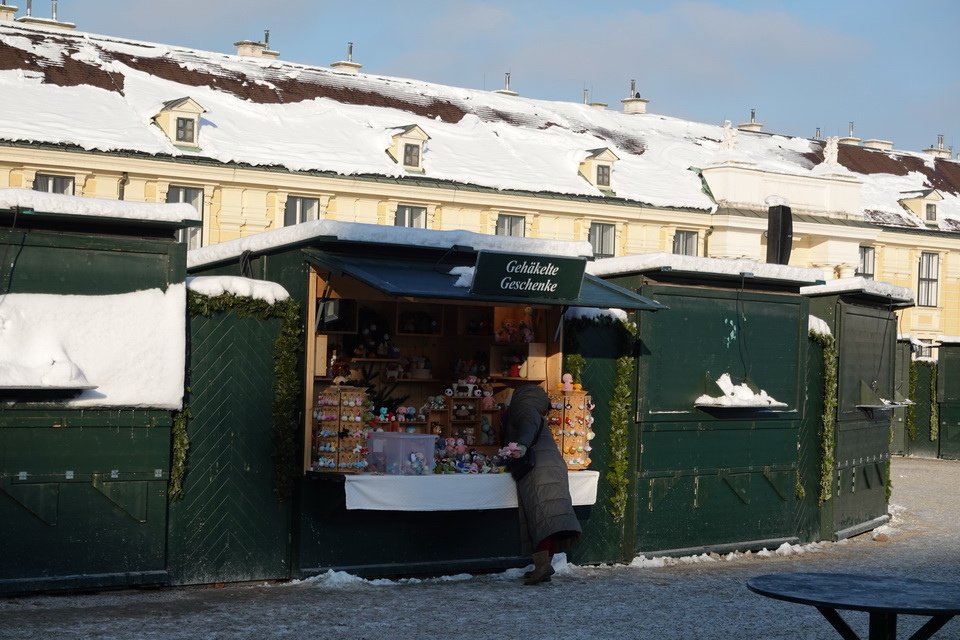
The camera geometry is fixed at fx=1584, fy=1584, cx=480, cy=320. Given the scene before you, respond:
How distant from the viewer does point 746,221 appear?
5369 centimetres

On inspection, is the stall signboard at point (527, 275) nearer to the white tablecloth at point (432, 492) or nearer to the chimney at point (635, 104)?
the white tablecloth at point (432, 492)

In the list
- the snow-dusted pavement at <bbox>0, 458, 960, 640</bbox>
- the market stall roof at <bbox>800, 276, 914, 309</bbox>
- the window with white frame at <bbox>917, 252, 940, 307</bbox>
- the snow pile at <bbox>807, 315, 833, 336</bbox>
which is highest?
the window with white frame at <bbox>917, 252, 940, 307</bbox>

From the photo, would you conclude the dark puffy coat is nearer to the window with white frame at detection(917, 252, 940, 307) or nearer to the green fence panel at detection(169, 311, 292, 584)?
the green fence panel at detection(169, 311, 292, 584)

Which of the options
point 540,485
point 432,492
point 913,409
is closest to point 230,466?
point 432,492

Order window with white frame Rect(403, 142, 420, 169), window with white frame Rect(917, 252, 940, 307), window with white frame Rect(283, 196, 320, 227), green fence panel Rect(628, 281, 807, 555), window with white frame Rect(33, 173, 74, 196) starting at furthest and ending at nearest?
window with white frame Rect(917, 252, 940, 307) → window with white frame Rect(403, 142, 420, 169) → window with white frame Rect(283, 196, 320, 227) → window with white frame Rect(33, 173, 74, 196) → green fence panel Rect(628, 281, 807, 555)

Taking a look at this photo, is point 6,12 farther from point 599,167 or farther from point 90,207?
point 90,207

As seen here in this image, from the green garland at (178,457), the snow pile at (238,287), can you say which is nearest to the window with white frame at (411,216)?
the snow pile at (238,287)

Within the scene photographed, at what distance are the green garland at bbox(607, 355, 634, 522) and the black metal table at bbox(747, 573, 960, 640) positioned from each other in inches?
238

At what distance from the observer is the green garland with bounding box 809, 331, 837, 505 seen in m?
18.7

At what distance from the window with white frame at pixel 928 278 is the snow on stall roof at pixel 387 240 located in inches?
1924

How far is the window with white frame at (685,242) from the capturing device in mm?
53000

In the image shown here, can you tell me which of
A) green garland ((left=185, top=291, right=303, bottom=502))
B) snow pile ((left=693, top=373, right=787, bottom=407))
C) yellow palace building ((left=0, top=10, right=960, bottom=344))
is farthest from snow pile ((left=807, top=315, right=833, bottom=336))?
yellow palace building ((left=0, top=10, right=960, bottom=344))

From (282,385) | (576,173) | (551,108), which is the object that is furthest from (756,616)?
(551,108)

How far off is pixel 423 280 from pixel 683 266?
360cm
